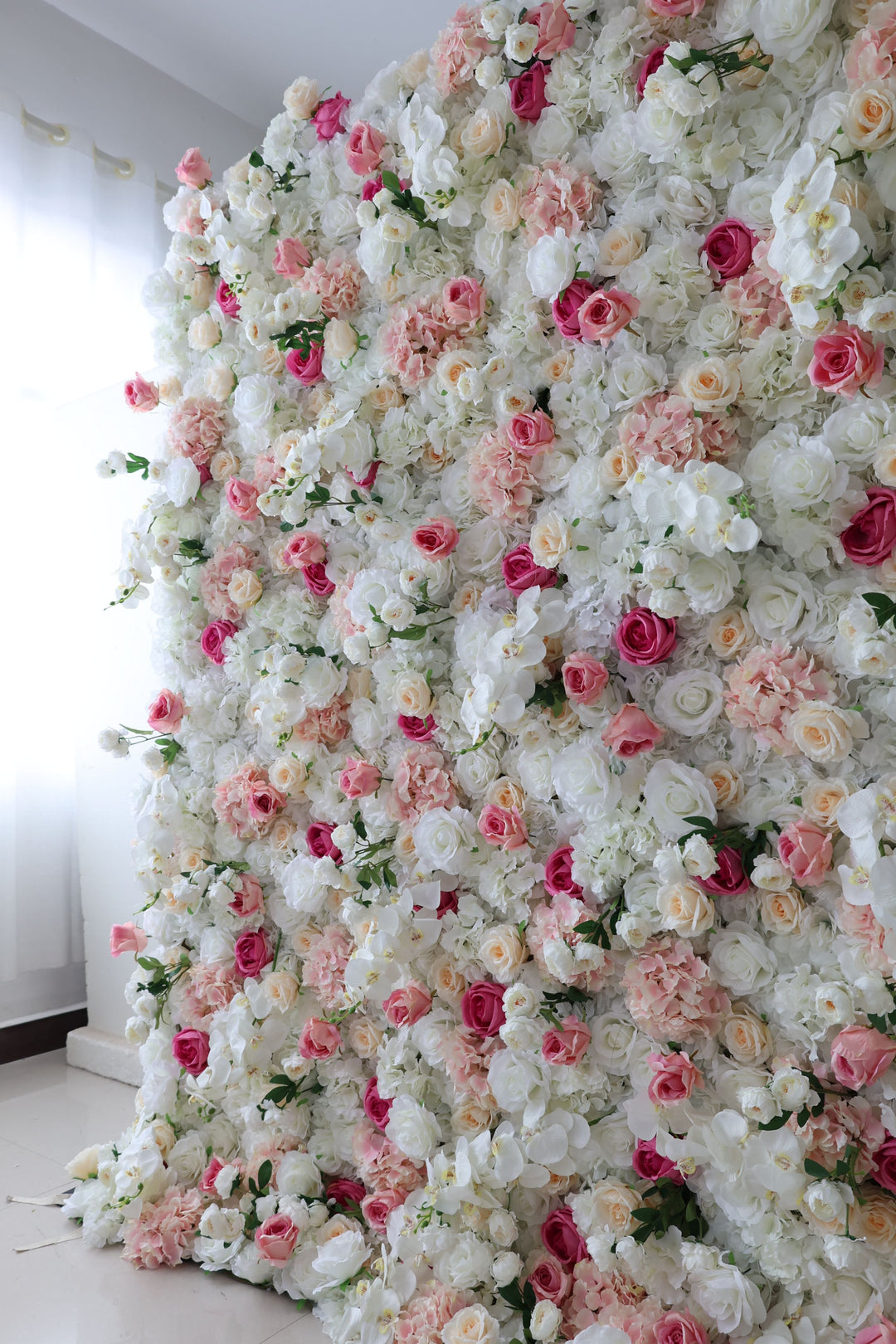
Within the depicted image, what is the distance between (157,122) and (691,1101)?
3135 mm

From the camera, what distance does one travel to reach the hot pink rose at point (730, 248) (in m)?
1.34

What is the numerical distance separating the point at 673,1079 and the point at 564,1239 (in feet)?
1.09

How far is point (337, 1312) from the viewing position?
1551 mm

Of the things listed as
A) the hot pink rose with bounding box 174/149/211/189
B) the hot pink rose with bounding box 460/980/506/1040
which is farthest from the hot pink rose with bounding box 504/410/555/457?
the hot pink rose with bounding box 174/149/211/189

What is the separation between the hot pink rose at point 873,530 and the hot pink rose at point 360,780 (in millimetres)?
851

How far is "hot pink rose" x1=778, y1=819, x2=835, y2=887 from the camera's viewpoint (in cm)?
126

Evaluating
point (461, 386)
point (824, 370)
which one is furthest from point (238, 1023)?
point (824, 370)

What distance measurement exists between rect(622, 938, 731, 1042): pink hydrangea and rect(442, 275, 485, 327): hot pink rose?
1040mm

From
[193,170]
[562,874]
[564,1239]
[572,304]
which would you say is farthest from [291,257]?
[564,1239]

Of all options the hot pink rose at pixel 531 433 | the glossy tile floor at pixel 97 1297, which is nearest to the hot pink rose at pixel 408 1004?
the glossy tile floor at pixel 97 1297

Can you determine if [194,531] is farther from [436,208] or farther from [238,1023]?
[238,1023]

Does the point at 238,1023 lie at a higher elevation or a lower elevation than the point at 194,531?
lower

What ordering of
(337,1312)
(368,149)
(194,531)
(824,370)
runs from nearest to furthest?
(824,370)
(337,1312)
(368,149)
(194,531)

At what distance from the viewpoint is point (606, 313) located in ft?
4.56
